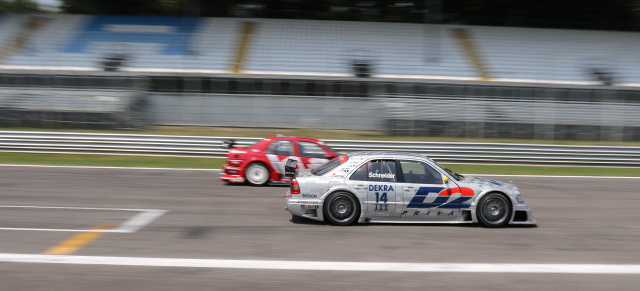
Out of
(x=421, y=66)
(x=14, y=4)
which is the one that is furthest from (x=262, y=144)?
(x=14, y=4)

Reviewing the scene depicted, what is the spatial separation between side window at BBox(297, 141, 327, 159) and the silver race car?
401 cm

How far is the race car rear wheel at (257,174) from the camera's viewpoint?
1261cm

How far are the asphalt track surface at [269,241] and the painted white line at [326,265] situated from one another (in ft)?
0.33

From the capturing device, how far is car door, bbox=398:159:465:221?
27.3 feet

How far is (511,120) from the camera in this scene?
21.0 metres

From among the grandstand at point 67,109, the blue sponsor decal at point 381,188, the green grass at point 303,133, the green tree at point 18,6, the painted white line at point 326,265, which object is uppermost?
the green tree at point 18,6

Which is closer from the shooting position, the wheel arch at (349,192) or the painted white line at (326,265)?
the painted white line at (326,265)

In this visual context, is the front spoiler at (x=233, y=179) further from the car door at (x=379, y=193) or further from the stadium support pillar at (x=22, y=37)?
the stadium support pillar at (x=22, y=37)

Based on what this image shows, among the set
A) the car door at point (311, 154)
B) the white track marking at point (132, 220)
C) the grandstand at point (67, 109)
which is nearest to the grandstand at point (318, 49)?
the grandstand at point (67, 109)

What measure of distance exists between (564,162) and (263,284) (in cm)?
1508

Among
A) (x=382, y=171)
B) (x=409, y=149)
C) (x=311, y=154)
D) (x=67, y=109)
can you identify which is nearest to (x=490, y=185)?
(x=382, y=171)

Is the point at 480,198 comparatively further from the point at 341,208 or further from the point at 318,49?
the point at 318,49

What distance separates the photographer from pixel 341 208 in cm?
841

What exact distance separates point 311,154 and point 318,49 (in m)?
14.9
